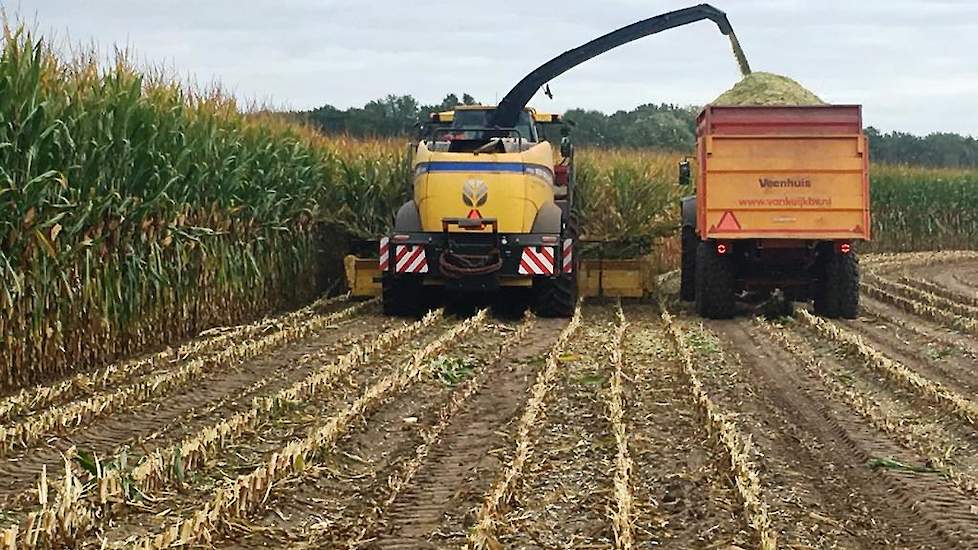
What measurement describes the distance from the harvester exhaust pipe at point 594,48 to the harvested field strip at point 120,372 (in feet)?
13.5

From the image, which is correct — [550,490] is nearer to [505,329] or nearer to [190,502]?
[190,502]

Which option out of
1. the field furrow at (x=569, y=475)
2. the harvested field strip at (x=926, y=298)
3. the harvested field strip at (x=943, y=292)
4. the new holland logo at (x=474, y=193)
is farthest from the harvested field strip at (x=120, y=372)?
the harvested field strip at (x=943, y=292)

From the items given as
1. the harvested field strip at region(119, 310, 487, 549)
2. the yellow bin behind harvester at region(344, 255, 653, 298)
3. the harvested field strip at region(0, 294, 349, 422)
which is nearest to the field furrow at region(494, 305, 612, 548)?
the harvested field strip at region(119, 310, 487, 549)

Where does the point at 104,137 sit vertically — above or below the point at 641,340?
above

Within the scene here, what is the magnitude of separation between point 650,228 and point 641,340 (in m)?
5.73

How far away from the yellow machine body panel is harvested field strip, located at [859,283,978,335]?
4725mm

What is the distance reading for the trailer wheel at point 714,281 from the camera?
13.5 m

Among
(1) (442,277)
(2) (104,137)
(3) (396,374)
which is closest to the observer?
(3) (396,374)

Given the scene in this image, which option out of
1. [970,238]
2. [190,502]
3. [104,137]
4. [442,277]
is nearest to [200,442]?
[190,502]

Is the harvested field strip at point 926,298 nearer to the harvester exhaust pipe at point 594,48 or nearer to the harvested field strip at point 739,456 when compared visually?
the harvester exhaust pipe at point 594,48

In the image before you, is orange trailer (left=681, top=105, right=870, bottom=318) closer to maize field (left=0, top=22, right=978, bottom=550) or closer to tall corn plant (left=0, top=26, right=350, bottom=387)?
maize field (left=0, top=22, right=978, bottom=550)

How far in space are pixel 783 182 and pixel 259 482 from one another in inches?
353

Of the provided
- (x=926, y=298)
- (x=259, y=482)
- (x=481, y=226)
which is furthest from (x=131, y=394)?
(x=926, y=298)

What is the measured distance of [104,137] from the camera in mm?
9469
